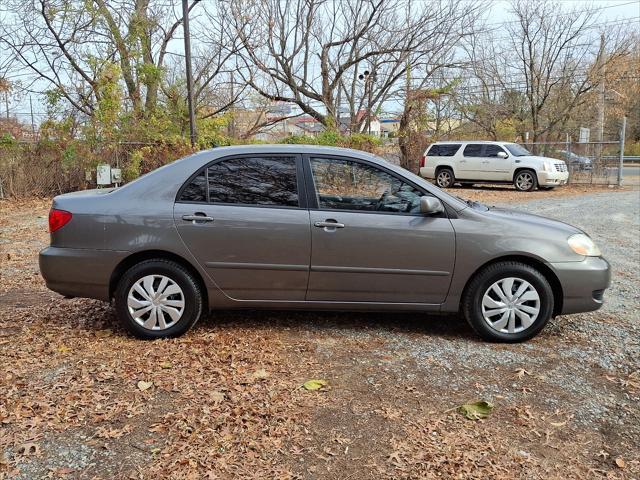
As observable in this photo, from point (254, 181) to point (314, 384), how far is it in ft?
5.57

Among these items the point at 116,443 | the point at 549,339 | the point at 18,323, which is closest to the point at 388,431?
the point at 116,443

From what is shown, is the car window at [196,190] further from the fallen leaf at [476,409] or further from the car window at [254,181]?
the fallen leaf at [476,409]

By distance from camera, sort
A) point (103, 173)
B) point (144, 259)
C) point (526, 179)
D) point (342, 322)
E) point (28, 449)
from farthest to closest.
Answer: point (526, 179), point (103, 173), point (342, 322), point (144, 259), point (28, 449)

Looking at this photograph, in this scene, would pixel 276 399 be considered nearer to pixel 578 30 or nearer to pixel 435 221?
pixel 435 221

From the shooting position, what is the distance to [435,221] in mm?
4160

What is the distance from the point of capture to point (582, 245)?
426 cm

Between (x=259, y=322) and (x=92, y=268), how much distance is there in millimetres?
1426

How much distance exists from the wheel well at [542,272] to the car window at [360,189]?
0.71 m

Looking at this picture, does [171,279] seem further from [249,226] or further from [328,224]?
[328,224]

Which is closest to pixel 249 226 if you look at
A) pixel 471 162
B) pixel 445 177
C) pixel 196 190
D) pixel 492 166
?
pixel 196 190

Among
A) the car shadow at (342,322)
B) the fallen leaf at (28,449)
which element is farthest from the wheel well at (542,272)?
the fallen leaf at (28,449)

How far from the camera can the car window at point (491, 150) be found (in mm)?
18109

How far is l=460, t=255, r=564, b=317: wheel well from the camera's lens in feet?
13.7

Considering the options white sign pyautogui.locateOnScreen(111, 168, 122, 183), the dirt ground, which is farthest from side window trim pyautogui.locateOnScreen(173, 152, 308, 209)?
white sign pyautogui.locateOnScreen(111, 168, 122, 183)
